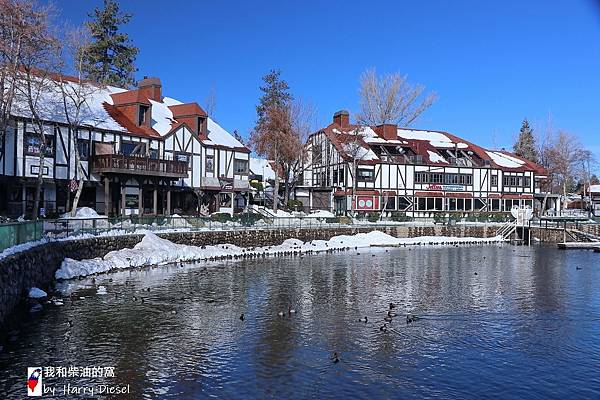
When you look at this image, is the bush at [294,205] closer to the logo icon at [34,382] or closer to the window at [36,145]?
the window at [36,145]

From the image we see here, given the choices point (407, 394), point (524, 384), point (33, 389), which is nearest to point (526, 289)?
A: point (524, 384)

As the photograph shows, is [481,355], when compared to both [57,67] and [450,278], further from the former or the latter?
[57,67]

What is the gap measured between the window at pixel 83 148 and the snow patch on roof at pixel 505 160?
51056 mm

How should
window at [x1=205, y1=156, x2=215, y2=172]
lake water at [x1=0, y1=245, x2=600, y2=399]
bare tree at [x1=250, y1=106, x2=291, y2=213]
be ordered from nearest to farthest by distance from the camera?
lake water at [x1=0, y1=245, x2=600, y2=399]
window at [x1=205, y1=156, x2=215, y2=172]
bare tree at [x1=250, y1=106, x2=291, y2=213]

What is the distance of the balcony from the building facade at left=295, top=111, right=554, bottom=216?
920 inches

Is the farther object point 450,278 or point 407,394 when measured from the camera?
point 450,278

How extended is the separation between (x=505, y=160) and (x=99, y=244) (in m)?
57.6

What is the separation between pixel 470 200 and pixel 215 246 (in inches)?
1560

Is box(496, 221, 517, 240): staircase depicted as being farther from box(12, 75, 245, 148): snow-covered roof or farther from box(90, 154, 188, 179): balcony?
box(90, 154, 188, 179): balcony

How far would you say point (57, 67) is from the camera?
34.1 metres

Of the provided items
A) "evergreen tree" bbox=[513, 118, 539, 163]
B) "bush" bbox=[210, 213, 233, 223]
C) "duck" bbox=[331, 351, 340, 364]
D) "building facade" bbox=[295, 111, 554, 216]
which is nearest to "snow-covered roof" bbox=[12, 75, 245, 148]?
"bush" bbox=[210, 213, 233, 223]

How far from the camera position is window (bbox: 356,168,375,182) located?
60719 mm

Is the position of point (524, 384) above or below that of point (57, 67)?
below

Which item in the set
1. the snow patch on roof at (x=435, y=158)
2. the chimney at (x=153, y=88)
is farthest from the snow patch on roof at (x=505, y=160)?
the chimney at (x=153, y=88)
